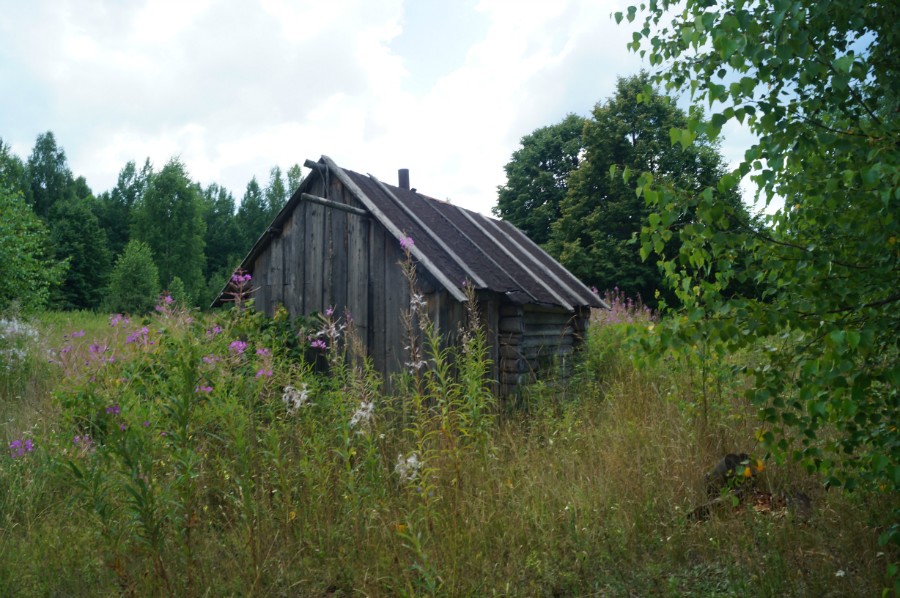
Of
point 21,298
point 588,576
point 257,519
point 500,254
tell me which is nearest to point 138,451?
point 257,519

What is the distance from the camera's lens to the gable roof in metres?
7.94

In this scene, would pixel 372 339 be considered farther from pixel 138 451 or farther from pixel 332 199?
pixel 138 451

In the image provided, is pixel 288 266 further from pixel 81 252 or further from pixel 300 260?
pixel 81 252

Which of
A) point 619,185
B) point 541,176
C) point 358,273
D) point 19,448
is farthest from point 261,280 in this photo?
point 541,176

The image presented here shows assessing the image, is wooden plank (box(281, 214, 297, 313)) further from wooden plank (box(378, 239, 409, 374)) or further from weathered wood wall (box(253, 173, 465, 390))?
wooden plank (box(378, 239, 409, 374))

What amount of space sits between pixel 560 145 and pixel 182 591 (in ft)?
83.6

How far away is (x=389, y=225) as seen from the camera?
8188 mm

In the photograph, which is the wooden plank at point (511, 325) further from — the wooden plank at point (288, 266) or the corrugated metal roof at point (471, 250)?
the wooden plank at point (288, 266)

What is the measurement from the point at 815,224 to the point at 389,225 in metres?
5.61

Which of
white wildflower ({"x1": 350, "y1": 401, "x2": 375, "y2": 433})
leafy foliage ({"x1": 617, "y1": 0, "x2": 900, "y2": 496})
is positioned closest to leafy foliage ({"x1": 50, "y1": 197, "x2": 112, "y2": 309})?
white wildflower ({"x1": 350, "y1": 401, "x2": 375, "y2": 433})

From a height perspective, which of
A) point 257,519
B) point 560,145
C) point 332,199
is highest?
point 560,145

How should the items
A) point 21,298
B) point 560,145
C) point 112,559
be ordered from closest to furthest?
point 112,559, point 21,298, point 560,145

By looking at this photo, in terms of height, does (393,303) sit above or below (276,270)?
below

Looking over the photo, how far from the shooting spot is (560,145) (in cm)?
2677
